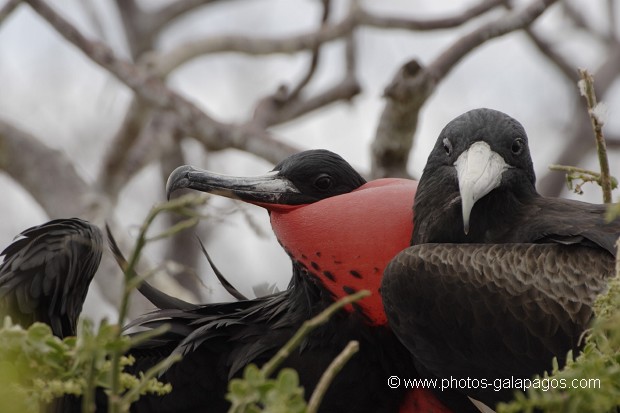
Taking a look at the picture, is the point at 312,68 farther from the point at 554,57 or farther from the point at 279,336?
the point at 279,336

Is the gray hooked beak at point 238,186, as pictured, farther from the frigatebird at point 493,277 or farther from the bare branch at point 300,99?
the bare branch at point 300,99

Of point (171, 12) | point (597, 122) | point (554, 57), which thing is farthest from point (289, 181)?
point (554, 57)

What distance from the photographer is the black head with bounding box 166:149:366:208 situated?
11.6 feet

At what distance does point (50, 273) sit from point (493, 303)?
1.38 meters

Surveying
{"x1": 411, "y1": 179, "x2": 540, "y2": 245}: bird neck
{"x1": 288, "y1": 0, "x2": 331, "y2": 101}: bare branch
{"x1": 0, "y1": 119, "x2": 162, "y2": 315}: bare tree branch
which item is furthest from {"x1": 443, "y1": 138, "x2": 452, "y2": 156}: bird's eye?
{"x1": 288, "y1": 0, "x2": 331, "y2": 101}: bare branch

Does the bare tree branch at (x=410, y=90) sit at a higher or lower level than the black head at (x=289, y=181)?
higher

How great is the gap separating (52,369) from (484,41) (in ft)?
13.5

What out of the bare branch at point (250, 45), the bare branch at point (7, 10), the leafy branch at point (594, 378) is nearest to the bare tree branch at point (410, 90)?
the bare branch at point (250, 45)

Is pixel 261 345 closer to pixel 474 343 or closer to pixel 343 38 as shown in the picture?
pixel 474 343

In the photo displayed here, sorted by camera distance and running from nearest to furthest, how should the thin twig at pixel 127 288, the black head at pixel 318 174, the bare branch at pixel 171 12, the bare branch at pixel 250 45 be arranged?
the thin twig at pixel 127 288
the black head at pixel 318 174
the bare branch at pixel 250 45
the bare branch at pixel 171 12

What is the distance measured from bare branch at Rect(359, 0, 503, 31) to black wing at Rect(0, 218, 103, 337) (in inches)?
125

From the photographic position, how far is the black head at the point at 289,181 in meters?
3.53

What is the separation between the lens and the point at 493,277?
121 inches

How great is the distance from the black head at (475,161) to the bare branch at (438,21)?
2779 mm
